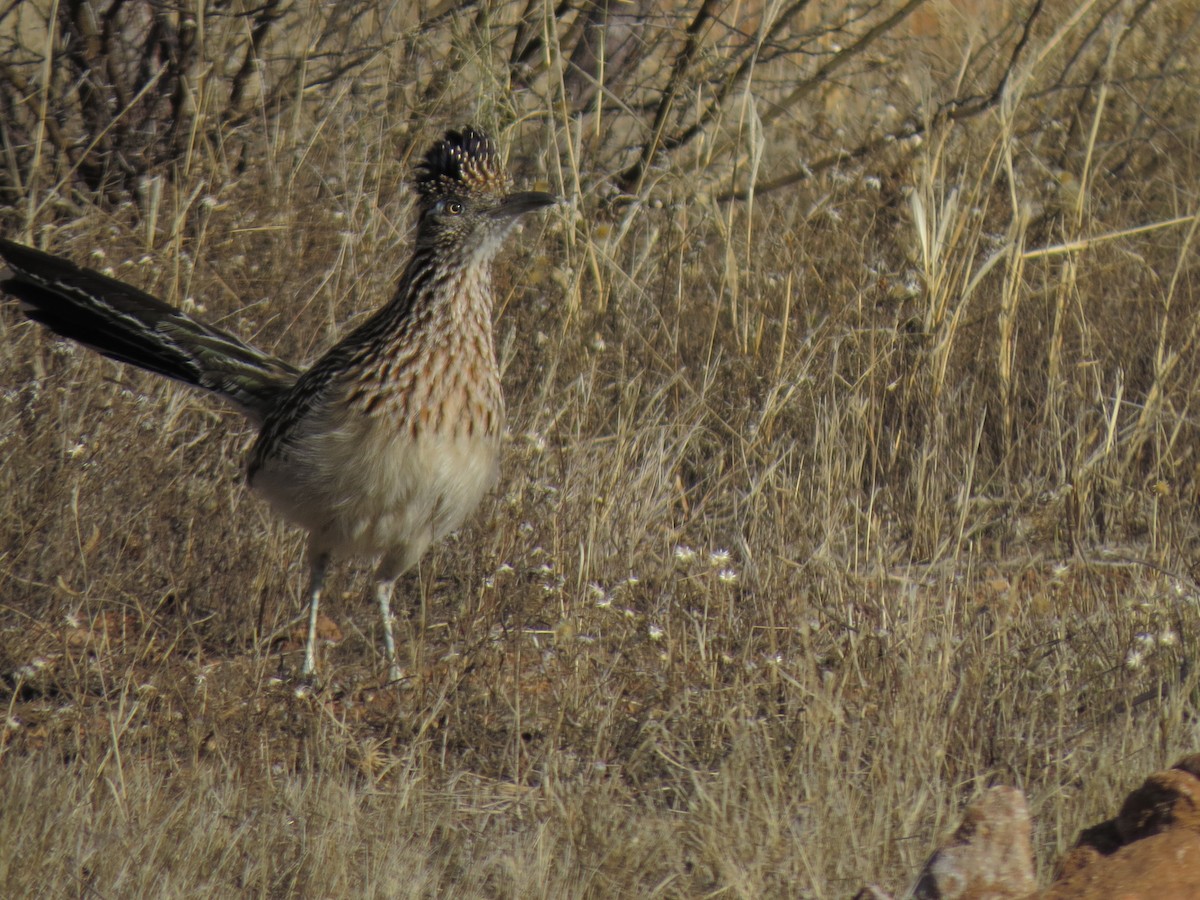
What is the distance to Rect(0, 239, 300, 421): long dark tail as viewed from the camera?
17.2 ft

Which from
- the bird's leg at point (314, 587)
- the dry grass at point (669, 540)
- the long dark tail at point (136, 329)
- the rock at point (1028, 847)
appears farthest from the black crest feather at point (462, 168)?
the rock at point (1028, 847)

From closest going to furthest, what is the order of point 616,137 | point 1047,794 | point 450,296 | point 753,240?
point 1047,794, point 450,296, point 753,240, point 616,137

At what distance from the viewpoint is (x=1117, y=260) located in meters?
6.77

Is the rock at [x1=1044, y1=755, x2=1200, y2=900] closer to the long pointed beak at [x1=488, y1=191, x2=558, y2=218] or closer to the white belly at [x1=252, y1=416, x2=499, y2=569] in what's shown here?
the white belly at [x1=252, y1=416, x2=499, y2=569]

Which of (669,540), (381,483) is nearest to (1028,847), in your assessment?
(381,483)

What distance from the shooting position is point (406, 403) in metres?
4.83

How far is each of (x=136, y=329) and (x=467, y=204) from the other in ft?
3.83

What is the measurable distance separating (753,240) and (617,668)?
2780 mm

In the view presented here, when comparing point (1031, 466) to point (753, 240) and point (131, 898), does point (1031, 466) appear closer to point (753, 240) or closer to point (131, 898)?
point (753, 240)

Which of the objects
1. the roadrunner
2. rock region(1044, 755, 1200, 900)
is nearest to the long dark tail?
the roadrunner

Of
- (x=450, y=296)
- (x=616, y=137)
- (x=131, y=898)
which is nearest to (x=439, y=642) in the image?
(x=450, y=296)

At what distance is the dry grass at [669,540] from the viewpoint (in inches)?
148

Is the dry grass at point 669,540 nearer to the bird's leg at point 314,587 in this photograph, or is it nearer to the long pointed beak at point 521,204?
the bird's leg at point 314,587

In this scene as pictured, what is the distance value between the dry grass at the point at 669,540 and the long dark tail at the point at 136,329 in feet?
0.59
